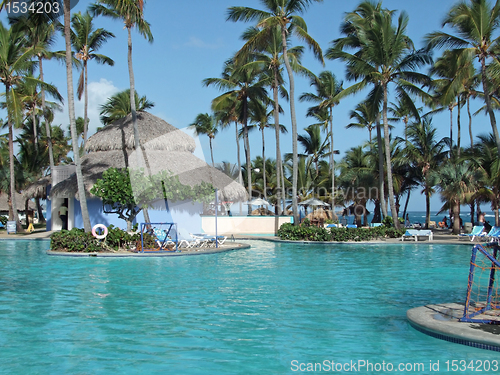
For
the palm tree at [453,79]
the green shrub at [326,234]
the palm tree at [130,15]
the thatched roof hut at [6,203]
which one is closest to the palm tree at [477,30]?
the palm tree at [453,79]

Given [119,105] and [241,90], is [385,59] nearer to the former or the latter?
[241,90]

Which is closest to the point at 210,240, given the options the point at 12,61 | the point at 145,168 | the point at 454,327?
the point at 145,168

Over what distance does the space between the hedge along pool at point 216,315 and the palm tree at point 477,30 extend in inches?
417

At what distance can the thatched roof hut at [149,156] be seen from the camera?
81.5 feet

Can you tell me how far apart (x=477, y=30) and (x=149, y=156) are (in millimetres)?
17684

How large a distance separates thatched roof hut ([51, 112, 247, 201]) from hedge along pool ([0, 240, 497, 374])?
34.2 ft

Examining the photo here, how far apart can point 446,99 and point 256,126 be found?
68.1ft

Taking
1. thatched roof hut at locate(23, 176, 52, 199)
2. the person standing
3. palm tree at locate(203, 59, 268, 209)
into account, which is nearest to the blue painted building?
the person standing

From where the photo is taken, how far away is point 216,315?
8.02 meters

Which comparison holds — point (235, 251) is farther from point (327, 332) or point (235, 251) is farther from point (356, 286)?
point (327, 332)

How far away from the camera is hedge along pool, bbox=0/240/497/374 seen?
231 inches

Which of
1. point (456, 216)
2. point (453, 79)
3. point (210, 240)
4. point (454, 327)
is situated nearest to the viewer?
point (454, 327)

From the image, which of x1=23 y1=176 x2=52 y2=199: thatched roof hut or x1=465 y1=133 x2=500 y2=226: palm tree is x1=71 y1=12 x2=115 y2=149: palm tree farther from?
x1=465 y1=133 x2=500 y2=226: palm tree

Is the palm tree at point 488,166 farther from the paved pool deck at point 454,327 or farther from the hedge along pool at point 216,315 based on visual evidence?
the paved pool deck at point 454,327
